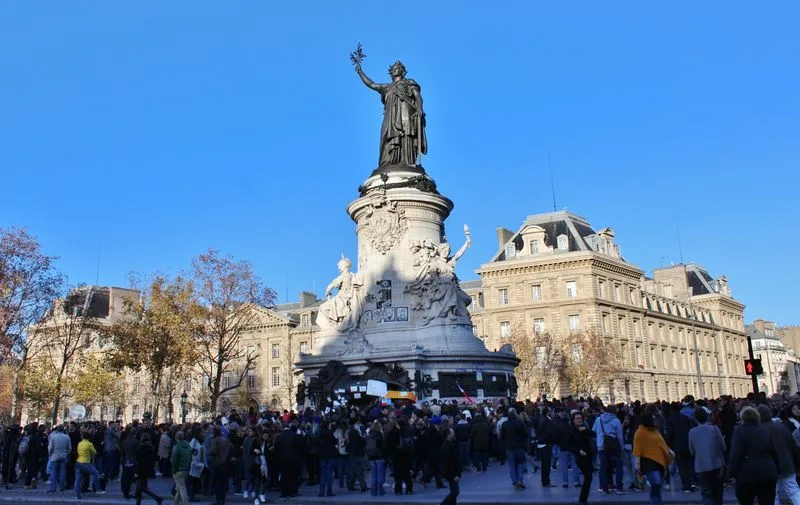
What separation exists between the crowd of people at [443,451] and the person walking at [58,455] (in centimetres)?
3

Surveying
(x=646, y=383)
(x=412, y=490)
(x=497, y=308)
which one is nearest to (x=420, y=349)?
(x=412, y=490)

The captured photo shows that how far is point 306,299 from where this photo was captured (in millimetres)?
82312

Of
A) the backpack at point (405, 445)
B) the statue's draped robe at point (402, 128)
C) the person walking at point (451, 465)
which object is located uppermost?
the statue's draped robe at point (402, 128)

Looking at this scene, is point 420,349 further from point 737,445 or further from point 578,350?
point 578,350

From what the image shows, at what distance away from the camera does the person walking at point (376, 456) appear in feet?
50.4

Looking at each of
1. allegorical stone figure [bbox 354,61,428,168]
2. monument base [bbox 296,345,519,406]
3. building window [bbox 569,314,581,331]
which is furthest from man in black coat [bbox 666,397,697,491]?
building window [bbox 569,314,581,331]

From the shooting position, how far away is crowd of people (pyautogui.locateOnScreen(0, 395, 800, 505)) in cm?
959

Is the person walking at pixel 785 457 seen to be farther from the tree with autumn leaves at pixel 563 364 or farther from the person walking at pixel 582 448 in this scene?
the tree with autumn leaves at pixel 563 364

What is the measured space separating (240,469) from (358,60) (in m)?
18.6

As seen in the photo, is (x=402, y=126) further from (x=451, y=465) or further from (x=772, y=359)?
(x=772, y=359)

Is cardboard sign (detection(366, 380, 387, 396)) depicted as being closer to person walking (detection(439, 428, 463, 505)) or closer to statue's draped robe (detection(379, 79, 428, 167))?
statue's draped robe (detection(379, 79, 428, 167))

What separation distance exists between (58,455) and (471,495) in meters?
10.3

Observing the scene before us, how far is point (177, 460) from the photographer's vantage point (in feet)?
44.5

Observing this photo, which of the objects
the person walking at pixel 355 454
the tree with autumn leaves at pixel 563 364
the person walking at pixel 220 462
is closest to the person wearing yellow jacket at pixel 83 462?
the person walking at pixel 220 462
